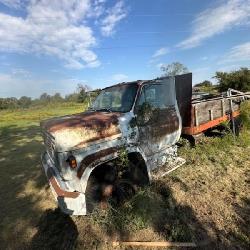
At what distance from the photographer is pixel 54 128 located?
12.6 feet

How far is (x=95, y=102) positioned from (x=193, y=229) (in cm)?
354

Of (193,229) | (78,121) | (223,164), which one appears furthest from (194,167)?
(78,121)

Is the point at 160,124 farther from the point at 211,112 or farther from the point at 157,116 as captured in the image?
the point at 211,112

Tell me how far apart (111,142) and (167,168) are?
1.83 meters

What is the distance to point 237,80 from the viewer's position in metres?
18.8

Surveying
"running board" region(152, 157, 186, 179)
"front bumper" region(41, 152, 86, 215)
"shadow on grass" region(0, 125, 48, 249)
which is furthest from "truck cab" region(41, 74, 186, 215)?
"shadow on grass" region(0, 125, 48, 249)

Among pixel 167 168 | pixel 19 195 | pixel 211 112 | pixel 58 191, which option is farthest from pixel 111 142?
pixel 211 112

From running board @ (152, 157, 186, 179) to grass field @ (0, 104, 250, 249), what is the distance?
205mm

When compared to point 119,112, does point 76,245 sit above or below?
below

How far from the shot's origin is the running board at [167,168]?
5.08 m

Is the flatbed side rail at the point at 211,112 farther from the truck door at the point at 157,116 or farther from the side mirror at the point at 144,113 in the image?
the side mirror at the point at 144,113

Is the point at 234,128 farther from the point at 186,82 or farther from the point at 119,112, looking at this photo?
the point at 119,112

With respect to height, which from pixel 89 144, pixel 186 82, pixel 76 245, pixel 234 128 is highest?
pixel 186 82

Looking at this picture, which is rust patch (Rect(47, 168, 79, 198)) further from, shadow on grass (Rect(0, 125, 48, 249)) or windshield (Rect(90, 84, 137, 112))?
windshield (Rect(90, 84, 137, 112))
